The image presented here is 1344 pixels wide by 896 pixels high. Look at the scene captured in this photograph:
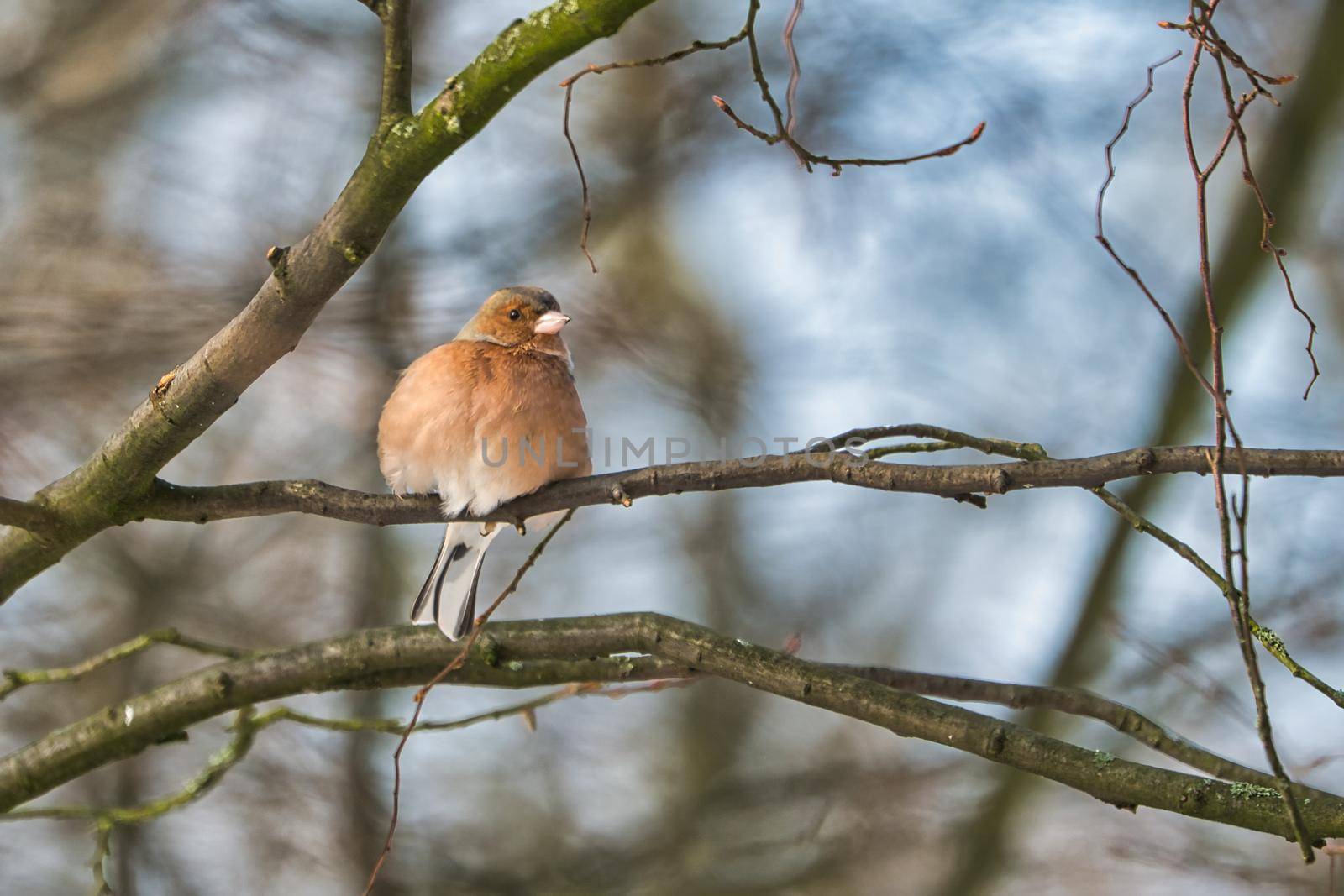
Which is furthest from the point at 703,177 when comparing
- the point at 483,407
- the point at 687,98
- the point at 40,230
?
the point at 40,230

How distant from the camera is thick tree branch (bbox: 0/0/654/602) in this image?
2.45 metres

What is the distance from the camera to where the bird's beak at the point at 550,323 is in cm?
451

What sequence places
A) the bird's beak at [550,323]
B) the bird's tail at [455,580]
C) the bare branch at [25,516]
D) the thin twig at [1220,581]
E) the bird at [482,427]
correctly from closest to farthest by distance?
the thin twig at [1220,581], the bare branch at [25,516], the bird at [482,427], the bird's tail at [455,580], the bird's beak at [550,323]

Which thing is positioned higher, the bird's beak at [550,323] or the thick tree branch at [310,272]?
the bird's beak at [550,323]

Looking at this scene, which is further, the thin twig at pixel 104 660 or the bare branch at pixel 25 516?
the thin twig at pixel 104 660

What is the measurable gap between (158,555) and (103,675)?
0.68m

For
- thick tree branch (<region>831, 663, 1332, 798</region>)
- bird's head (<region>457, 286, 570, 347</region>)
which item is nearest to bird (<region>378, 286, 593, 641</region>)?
bird's head (<region>457, 286, 570, 347</region>)

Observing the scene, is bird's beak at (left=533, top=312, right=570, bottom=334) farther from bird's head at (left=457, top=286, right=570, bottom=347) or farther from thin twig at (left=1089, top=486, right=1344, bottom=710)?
thin twig at (left=1089, top=486, right=1344, bottom=710)

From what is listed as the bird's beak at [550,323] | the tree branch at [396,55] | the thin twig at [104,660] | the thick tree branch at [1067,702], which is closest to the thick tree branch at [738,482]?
the thin twig at [104,660]

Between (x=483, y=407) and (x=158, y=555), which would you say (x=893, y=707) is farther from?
(x=158, y=555)

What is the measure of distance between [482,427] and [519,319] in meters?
0.73

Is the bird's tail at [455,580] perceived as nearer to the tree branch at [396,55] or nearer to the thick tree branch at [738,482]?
the thick tree branch at [738,482]

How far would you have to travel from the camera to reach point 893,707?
2.88 metres

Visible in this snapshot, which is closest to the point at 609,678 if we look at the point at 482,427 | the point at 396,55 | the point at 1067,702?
the point at 482,427
